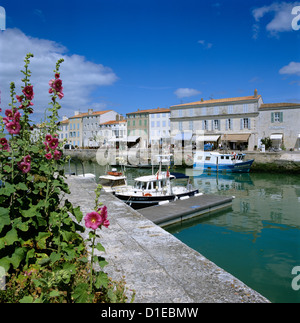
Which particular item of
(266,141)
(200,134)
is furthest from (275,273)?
(200,134)

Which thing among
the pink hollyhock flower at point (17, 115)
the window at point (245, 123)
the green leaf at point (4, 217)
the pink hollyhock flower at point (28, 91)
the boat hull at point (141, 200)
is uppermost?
the window at point (245, 123)

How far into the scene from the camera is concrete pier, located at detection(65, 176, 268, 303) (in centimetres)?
302

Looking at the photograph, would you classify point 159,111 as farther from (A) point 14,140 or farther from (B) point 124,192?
(A) point 14,140

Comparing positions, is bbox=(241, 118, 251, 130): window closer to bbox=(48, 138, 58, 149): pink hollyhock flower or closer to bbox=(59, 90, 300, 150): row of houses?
bbox=(59, 90, 300, 150): row of houses

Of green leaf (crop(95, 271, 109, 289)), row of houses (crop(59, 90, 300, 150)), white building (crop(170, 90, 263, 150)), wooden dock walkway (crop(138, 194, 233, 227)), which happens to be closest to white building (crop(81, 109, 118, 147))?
row of houses (crop(59, 90, 300, 150))

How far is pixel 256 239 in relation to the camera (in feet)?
36.0

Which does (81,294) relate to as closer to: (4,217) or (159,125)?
(4,217)

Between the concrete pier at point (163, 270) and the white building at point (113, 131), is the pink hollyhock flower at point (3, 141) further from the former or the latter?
the white building at point (113, 131)

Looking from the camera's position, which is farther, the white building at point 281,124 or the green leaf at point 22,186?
the white building at point 281,124

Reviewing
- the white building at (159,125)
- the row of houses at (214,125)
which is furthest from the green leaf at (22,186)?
the white building at (159,125)

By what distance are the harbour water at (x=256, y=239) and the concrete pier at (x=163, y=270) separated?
4205 millimetres

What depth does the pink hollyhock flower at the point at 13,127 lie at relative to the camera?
109 inches

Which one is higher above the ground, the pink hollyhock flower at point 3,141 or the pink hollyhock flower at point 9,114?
the pink hollyhock flower at point 9,114
